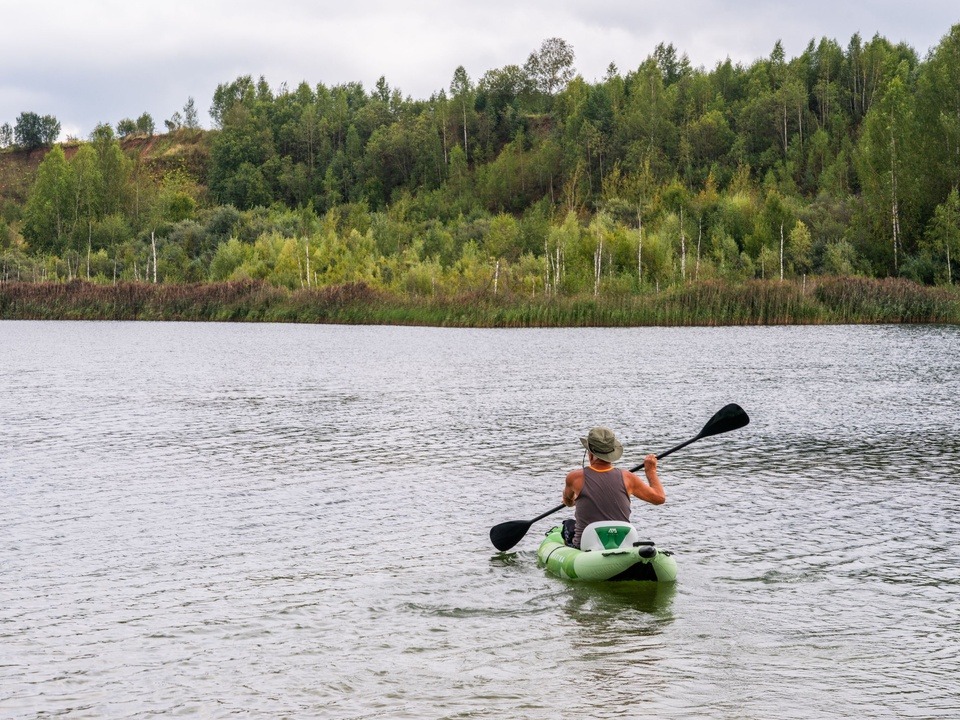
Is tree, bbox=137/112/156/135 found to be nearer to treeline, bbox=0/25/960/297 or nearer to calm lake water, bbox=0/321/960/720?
treeline, bbox=0/25/960/297

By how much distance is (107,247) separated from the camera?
313 feet

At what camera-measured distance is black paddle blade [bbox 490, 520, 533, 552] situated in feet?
35.2

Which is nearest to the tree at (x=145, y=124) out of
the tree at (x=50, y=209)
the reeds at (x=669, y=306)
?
the tree at (x=50, y=209)

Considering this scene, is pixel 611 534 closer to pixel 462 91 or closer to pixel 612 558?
pixel 612 558

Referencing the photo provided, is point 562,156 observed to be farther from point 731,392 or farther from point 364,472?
point 364,472

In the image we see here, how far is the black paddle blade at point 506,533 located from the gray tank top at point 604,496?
1.13 metres

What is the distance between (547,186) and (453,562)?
9323 centimetres

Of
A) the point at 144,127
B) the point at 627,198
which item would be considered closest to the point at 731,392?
the point at 627,198

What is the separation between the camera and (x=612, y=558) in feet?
31.0

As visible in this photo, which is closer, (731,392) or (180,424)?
(180,424)

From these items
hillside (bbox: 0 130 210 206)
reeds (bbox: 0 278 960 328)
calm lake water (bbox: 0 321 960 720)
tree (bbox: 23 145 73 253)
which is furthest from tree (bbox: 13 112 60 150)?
calm lake water (bbox: 0 321 960 720)

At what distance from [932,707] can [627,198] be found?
81.9m

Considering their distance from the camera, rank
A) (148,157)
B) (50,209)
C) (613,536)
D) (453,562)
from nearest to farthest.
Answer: (613,536) → (453,562) → (50,209) → (148,157)

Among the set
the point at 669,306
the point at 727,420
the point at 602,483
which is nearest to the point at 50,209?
the point at 669,306
